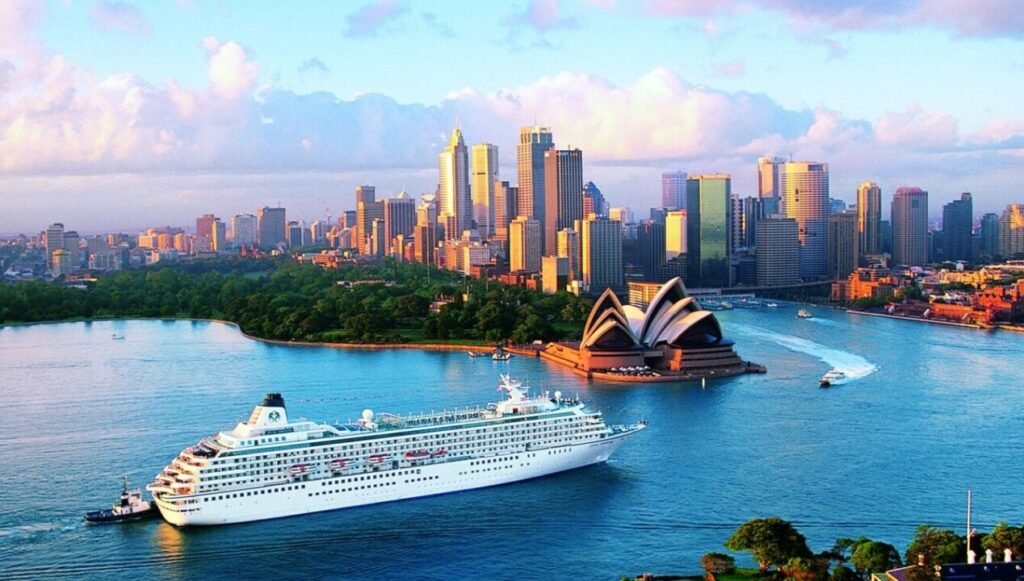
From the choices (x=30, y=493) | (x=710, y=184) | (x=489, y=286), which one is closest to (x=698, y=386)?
(x=30, y=493)

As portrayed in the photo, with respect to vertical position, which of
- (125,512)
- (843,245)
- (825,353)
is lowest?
(125,512)

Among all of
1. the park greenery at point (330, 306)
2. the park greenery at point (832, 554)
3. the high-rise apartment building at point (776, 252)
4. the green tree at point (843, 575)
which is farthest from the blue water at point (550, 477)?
the high-rise apartment building at point (776, 252)

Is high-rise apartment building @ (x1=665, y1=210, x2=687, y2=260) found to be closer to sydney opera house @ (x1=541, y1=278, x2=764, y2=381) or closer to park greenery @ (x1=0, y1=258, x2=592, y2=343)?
park greenery @ (x1=0, y1=258, x2=592, y2=343)

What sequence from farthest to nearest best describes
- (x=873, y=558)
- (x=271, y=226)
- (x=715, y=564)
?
(x=271, y=226), (x=715, y=564), (x=873, y=558)

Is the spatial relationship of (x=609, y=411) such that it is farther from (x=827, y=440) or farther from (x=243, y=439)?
(x=243, y=439)

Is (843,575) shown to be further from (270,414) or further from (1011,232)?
(1011,232)

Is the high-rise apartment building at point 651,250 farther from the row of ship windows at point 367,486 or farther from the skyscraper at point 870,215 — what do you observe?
the row of ship windows at point 367,486

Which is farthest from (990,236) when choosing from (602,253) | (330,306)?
(330,306)
